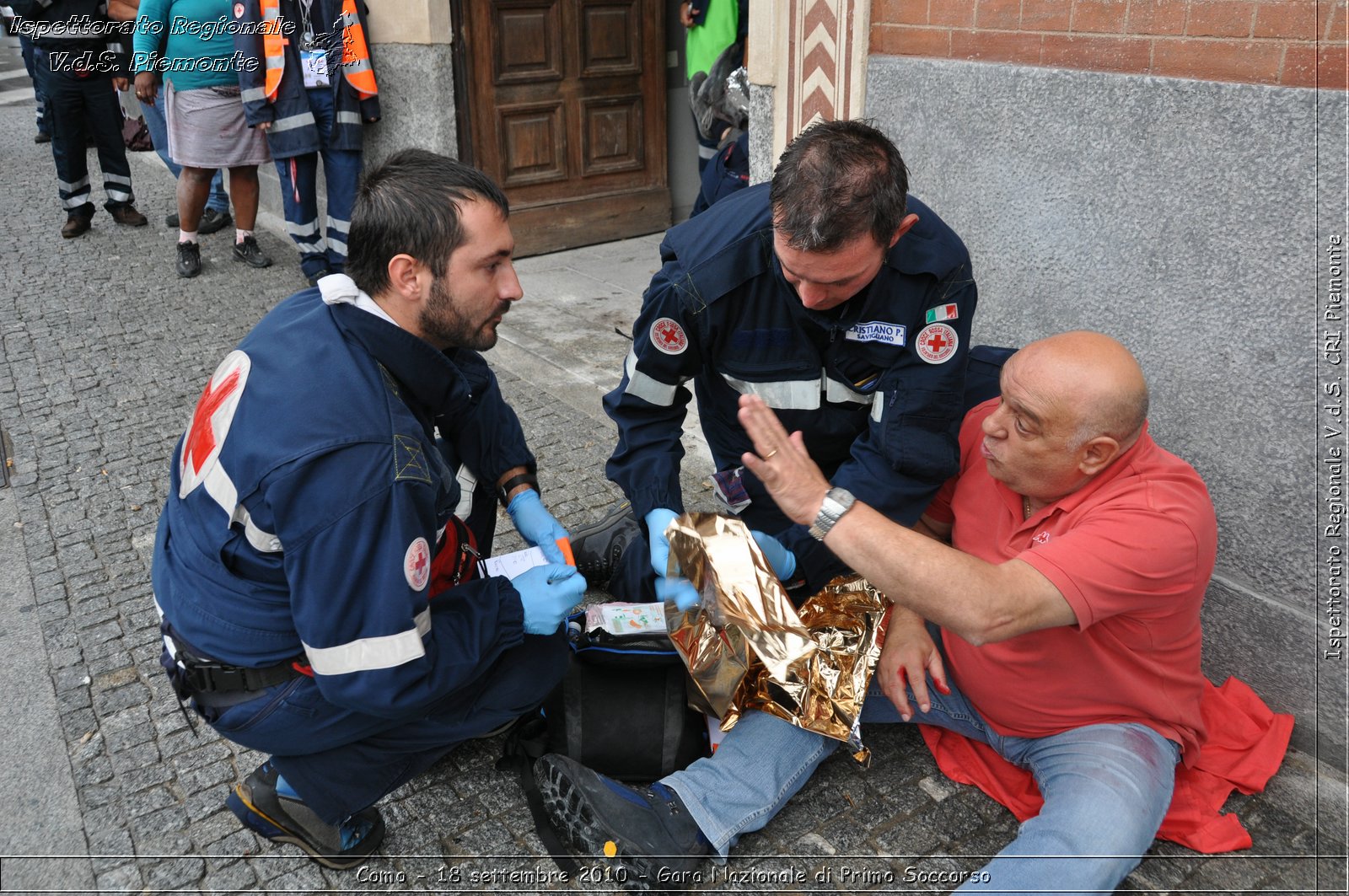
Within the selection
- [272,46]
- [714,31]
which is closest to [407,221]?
[714,31]

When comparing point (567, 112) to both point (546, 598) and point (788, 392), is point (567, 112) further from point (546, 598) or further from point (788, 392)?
point (546, 598)

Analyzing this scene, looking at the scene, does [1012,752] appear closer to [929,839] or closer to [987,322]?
[929,839]

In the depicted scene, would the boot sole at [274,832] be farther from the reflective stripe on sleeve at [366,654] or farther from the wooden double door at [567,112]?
the wooden double door at [567,112]

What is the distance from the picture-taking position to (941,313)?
2.62 metres

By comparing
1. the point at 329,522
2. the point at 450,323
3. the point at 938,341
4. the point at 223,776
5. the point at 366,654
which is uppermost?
the point at 450,323

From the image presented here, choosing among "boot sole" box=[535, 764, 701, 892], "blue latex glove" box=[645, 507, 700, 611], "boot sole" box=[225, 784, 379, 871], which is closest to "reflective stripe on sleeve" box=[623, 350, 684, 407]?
"blue latex glove" box=[645, 507, 700, 611]

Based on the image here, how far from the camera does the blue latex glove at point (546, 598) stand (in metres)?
2.36

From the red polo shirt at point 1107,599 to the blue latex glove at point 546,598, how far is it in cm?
91

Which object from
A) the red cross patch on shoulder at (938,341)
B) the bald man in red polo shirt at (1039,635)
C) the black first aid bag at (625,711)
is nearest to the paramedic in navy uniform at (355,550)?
the black first aid bag at (625,711)

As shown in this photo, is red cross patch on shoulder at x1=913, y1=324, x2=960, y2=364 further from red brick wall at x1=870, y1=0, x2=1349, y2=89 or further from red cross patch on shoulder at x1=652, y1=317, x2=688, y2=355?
red brick wall at x1=870, y1=0, x2=1349, y2=89

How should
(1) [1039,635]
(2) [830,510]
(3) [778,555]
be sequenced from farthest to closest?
1. (3) [778,555]
2. (1) [1039,635]
3. (2) [830,510]

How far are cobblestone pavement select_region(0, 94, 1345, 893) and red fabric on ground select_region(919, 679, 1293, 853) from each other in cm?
4

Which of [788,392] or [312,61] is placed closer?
[788,392]

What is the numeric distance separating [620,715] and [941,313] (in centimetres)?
128
